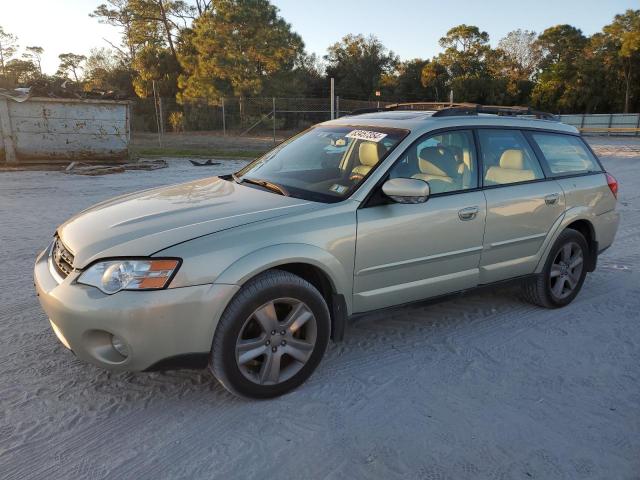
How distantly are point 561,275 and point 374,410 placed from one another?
251cm

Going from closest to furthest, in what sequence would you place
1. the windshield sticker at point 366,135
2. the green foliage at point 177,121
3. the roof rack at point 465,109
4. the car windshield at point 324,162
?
the car windshield at point 324,162 < the windshield sticker at point 366,135 < the roof rack at point 465,109 < the green foliage at point 177,121

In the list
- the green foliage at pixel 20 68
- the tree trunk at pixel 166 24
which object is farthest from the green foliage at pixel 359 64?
the green foliage at pixel 20 68

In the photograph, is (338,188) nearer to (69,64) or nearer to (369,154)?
(369,154)

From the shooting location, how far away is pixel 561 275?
4.60 m

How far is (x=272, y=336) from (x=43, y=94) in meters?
13.3

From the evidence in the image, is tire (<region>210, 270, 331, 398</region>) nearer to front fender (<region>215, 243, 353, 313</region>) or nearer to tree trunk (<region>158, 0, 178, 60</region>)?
front fender (<region>215, 243, 353, 313</region>)

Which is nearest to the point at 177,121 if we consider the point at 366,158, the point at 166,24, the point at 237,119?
the point at 237,119

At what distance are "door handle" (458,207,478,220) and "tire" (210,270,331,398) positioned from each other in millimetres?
1265

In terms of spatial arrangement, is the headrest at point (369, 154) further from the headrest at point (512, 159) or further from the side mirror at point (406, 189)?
the headrest at point (512, 159)

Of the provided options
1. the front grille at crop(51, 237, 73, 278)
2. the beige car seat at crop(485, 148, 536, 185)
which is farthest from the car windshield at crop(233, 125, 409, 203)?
the front grille at crop(51, 237, 73, 278)

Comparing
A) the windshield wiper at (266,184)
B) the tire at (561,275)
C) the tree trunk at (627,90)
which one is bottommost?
the tire at (561,275)

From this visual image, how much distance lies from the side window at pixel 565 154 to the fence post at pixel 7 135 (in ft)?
42.3

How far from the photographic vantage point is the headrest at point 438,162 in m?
3.74

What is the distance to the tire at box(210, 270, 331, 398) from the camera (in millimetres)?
2848
